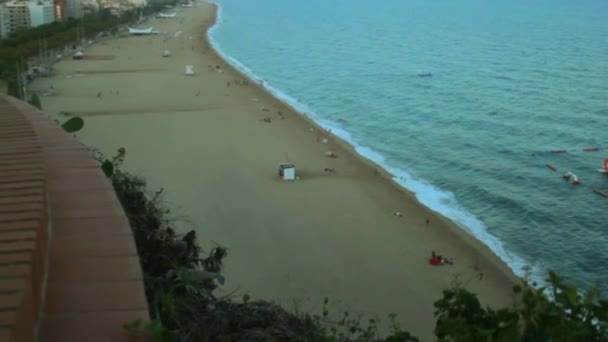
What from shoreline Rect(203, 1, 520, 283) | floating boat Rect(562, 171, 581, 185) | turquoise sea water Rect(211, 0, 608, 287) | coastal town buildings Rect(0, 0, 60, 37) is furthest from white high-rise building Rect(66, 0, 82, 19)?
floating boat Rect(562, 171, 581, 185)

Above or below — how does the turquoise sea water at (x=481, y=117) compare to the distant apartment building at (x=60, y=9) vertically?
above

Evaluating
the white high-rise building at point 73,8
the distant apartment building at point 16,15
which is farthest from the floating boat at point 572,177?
the white high-rise building at point 73,8

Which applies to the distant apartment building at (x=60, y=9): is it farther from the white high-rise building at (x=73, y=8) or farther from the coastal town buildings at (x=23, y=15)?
the white high-rise building at (x=73, y=8)

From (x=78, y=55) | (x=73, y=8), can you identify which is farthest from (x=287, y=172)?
(x=73, y=8)

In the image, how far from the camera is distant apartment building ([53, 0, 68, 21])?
98919 millimetres

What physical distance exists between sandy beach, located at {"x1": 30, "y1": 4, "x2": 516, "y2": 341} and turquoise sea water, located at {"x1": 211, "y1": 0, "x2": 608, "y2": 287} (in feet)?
5.38

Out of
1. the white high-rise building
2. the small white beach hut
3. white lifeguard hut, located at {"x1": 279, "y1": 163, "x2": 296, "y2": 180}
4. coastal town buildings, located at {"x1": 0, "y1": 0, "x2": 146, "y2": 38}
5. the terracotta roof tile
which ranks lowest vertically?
the white high-rise building

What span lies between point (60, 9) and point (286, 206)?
9527 cm

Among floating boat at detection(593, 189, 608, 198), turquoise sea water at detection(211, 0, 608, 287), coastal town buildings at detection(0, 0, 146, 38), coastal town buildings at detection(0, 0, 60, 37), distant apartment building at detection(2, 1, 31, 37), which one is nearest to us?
turquoise sea water at detection(211, 0, 608, 287)

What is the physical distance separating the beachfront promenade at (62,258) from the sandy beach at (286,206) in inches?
270

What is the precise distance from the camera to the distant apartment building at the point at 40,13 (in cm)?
8825

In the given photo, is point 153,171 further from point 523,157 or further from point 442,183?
point 523,157

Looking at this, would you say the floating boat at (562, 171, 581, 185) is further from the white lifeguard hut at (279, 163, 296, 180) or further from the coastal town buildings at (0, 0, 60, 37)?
the coastal town buildings at (0, 0, 60, 37)

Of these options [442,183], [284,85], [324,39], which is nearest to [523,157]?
[442,183]
